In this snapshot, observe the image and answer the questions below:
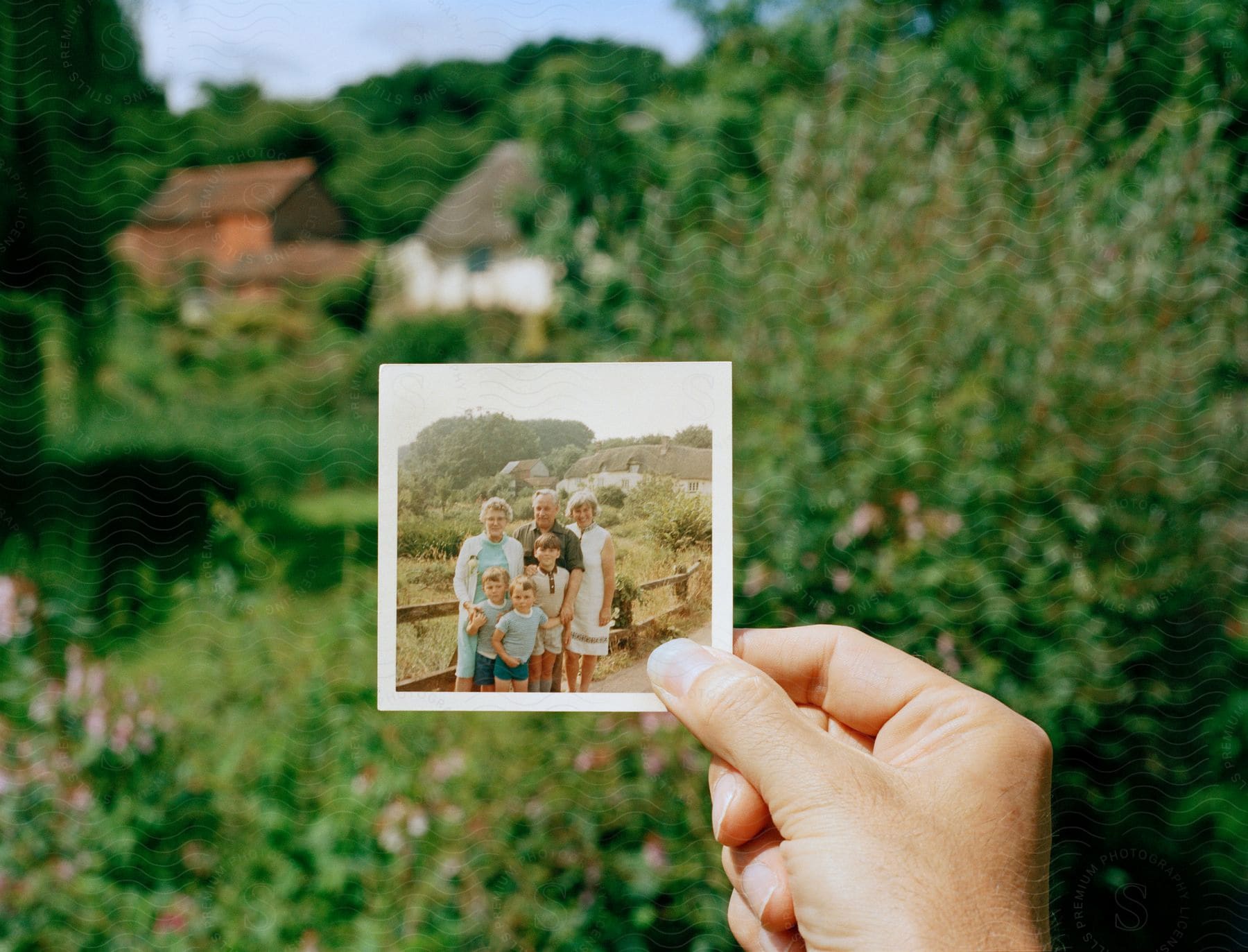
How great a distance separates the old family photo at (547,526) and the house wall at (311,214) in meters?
2.09

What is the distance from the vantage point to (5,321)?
264cm

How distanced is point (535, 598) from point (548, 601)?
17 mm

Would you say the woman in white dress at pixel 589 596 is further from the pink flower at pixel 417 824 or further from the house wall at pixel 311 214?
the house wall at pixel 311 214

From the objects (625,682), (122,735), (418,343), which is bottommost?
(122,735)

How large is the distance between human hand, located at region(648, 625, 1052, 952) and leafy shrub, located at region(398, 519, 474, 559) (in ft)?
0.96

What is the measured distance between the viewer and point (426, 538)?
1.08m

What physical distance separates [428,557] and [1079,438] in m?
1.59

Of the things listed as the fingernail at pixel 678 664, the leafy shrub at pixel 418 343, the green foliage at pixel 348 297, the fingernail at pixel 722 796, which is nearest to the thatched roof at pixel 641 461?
the fingernail at pixel 678 664

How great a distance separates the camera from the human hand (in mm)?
821

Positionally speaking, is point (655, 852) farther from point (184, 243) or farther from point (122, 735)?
point (184, 243)

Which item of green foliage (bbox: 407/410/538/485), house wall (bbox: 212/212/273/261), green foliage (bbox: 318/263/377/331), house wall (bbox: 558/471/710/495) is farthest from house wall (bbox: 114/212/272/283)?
house wall (bbox: 558/471/710/495)

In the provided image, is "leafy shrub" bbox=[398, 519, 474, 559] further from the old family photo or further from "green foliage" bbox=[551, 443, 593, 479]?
"green foliage" bbox=[551, 443, 593, 479]

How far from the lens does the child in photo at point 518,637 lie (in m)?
→ 1.04

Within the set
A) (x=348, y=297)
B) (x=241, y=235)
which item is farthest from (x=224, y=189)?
(x=348, y=297)
